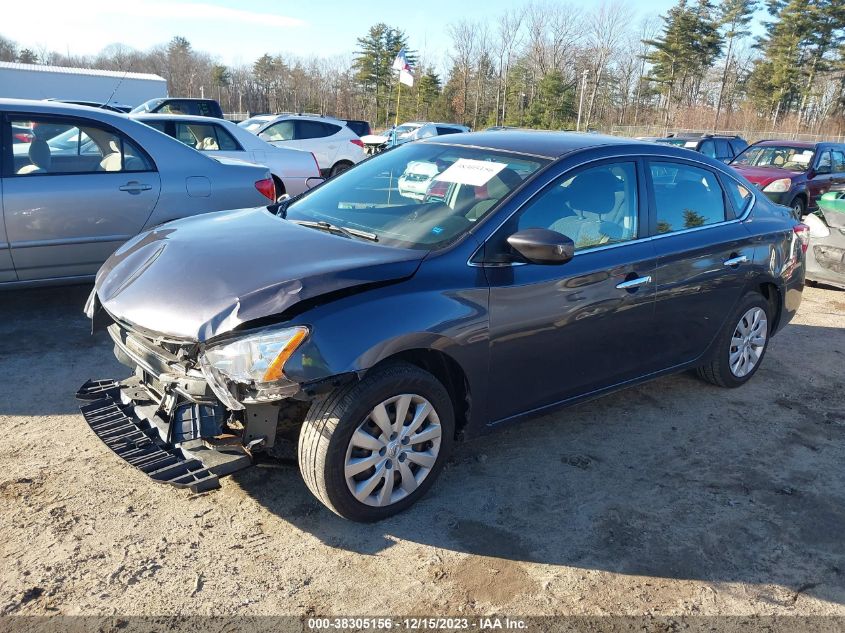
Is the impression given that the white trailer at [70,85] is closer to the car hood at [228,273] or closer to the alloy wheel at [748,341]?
the car hood at [228,273]

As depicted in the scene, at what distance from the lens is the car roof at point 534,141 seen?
3.87 meters

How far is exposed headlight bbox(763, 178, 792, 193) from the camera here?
12334 mm

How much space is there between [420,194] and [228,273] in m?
1.20

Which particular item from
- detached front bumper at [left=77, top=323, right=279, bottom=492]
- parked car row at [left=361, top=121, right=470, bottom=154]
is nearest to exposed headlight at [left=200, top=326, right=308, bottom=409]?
detached front bumper at [left=77, top=323, right=279, bottom=492]

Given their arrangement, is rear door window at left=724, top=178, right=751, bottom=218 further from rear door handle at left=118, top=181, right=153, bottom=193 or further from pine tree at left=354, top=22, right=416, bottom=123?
pine tree at left=354, top=22, right=416, bottom=123

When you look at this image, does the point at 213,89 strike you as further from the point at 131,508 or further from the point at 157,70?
the point at 131,508

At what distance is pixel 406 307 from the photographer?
3008 mm

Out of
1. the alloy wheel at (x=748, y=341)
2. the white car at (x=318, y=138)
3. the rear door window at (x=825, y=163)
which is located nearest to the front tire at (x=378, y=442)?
the alloy wheel at (x=748, y=341)

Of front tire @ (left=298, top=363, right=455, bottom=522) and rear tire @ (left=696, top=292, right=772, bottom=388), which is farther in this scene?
rear tire @ (left=696, top=292, right=772, bottom=388)

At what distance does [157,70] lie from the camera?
74.2 metres

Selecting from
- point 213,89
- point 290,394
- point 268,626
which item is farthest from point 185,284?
point 213,89

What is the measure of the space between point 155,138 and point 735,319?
15.5 ft

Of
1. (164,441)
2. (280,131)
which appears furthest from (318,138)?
(164,441)

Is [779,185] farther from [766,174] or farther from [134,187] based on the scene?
[134,187]
